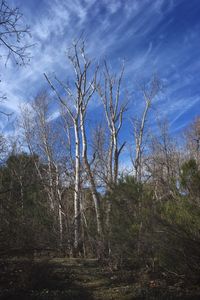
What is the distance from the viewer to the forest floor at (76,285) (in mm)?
7970

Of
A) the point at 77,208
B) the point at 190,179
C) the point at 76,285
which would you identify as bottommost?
the point at 76,285

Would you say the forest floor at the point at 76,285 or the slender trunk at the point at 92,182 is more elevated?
the slender trunk at the point at 92,182

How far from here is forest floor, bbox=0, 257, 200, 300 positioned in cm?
797

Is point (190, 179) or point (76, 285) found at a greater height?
point (190, 179)

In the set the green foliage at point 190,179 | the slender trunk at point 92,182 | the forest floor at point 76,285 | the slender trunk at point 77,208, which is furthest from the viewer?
the slender trunk at point 77,208

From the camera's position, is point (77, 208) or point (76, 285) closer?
point (76, 285)

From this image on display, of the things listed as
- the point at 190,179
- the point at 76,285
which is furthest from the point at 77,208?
the point at 190,179

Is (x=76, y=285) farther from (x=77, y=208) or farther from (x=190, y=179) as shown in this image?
(x=77, y=208)

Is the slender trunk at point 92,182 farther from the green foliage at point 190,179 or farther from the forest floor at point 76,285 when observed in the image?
the green foliage at point 190,179

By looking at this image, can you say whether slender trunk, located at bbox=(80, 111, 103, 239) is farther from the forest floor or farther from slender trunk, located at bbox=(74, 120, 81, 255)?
the forest floor

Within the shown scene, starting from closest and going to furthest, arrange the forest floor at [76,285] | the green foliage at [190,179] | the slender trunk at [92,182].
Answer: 1. the green foliage at [190,179]
2. the forest floor at [76,285]
3. the slender trunk at [92,182]

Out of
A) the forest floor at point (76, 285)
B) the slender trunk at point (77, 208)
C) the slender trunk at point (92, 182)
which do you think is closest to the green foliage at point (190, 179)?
the forest floor at point (76, 285)

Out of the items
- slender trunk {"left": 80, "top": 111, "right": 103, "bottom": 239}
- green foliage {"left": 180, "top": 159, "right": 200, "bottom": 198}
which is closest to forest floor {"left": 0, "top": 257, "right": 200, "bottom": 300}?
slender trunk {"left": 80, "top": 111, "right": 103, "bottom": 239}

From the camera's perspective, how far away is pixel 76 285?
9.52 metres
